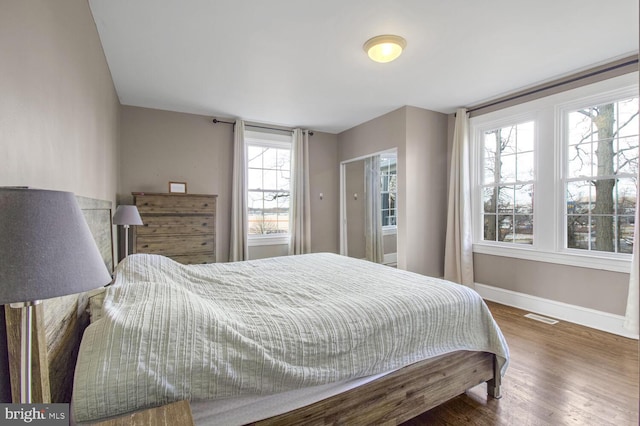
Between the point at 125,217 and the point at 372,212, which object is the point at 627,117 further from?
the point at 125,217

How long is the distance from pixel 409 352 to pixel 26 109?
1967 mm

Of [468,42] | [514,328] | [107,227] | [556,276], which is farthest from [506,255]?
[107,227]

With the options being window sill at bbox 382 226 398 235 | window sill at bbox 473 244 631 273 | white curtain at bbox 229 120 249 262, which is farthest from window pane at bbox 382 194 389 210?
white curtain at bbox 229 120 249 262

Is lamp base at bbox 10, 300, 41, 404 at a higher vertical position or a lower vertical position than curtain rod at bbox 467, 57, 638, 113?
lower

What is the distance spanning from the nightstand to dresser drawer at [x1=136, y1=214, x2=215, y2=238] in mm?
3044

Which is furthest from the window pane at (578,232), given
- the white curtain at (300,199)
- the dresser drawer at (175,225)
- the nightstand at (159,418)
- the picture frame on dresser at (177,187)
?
the picture frame on dresser at (177,187)

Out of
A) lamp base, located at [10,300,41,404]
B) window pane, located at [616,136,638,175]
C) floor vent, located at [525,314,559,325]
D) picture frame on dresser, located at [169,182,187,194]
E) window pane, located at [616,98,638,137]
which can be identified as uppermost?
window pane, located at [616,98,638,137]

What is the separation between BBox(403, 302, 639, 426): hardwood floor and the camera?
173 centimetres

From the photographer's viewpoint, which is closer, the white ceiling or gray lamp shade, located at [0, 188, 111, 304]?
gray lamp shade, located at [0, 188, 111, 304]

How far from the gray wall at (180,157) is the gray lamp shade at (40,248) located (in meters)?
3.79

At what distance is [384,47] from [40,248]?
2555 mm

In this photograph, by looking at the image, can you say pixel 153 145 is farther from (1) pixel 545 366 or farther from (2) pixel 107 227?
(1) pixel 545 366

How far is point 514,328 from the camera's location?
2.98 metres

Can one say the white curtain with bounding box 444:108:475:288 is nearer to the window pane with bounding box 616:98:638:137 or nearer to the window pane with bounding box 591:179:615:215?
the window pane with bounding box 591:179:615:215
